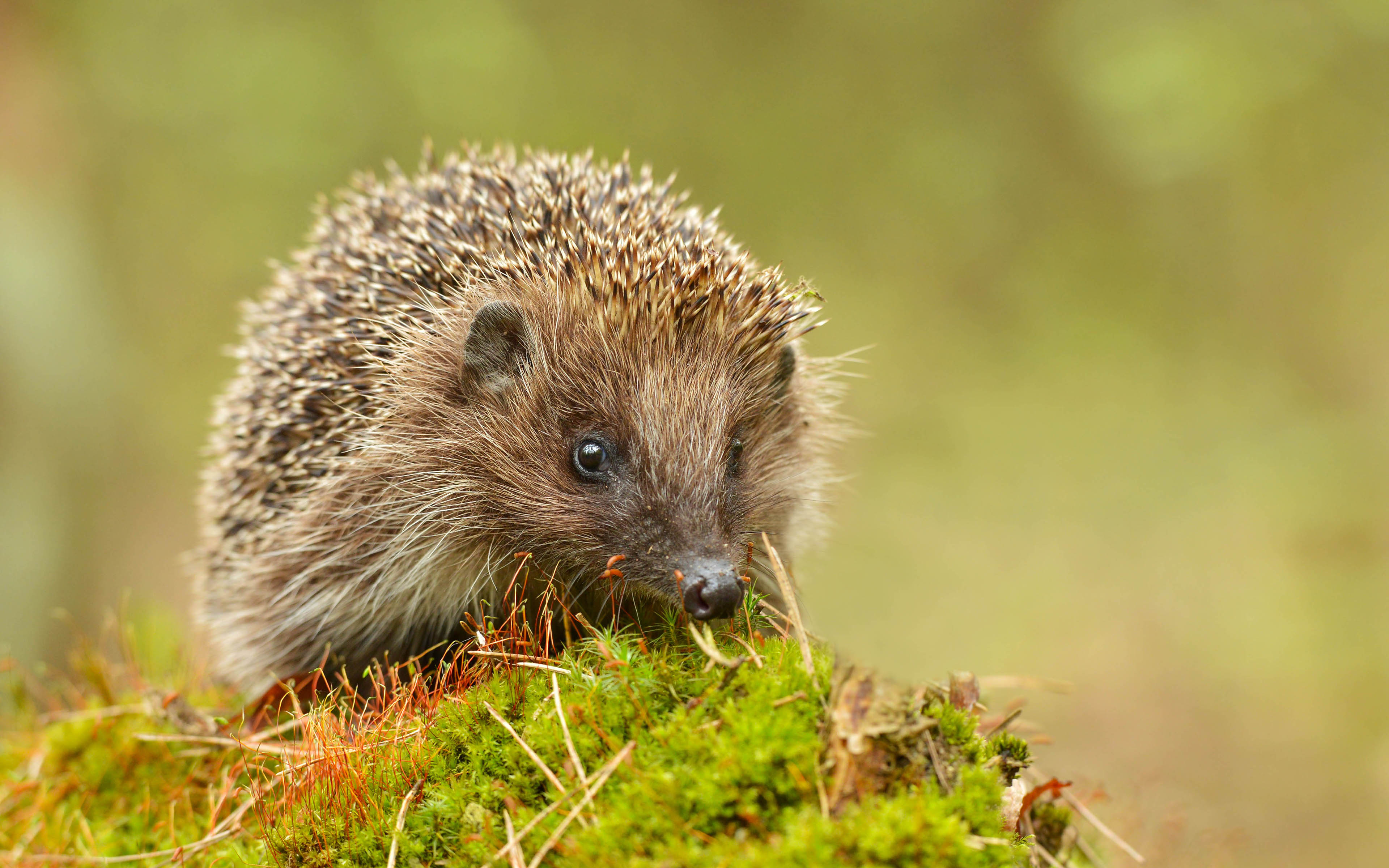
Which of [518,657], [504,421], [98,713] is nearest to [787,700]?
[518,657]

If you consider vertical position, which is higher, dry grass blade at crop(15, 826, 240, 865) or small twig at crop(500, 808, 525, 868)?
small twig at crop(500, 808, 525, 868)

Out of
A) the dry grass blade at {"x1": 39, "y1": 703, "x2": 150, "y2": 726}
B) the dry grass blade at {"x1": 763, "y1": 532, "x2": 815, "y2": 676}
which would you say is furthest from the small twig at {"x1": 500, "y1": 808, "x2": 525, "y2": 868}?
the dry grass blade at {"x1": 39, "y1": 703, "x2": 150, "y2": 726}

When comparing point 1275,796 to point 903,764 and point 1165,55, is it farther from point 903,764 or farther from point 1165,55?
point 903,764

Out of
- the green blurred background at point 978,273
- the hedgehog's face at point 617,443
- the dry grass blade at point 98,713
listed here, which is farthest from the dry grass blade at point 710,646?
the green blurred background at point 978,273

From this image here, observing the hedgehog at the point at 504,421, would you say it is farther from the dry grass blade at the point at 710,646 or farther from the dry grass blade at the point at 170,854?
the dry grass blade at the point at 170,854

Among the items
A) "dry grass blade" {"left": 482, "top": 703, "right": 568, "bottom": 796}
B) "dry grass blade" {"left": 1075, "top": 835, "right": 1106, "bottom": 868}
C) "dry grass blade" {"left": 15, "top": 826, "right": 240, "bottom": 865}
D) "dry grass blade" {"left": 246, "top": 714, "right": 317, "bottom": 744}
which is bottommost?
"dry grass blade" {"left": 15, "top": 826, "right": 240, "bottom": 865}

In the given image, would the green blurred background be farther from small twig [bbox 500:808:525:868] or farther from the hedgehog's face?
small twig [bbox 500:808:525:868]

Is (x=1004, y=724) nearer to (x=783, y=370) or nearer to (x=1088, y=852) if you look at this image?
(x=1088, y=852)
